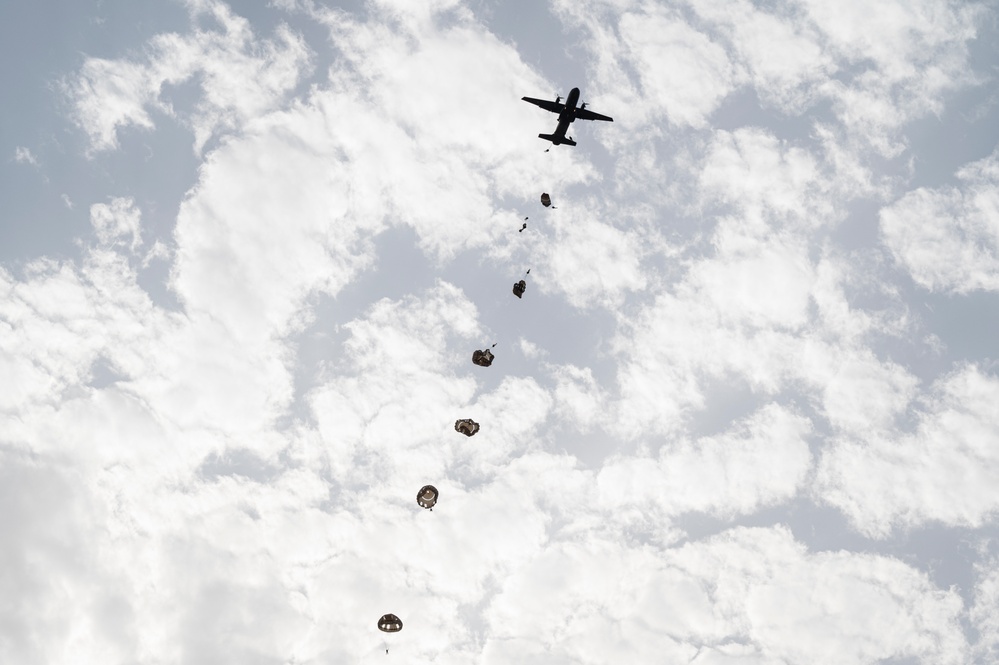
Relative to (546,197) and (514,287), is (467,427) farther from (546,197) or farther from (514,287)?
(546,197)

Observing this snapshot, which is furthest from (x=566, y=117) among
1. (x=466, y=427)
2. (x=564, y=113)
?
(x=466, y=427)

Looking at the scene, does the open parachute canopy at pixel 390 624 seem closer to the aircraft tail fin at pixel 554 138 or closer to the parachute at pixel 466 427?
the parachute at pixel 466 427

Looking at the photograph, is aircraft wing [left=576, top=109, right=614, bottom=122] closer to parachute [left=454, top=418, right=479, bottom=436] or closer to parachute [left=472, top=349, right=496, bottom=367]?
parachute [left=472, top=349, right=496, bottom=367]

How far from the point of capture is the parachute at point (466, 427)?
49.6 m

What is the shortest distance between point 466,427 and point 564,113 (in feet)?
118

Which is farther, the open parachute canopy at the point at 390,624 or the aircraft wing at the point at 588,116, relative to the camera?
the aircraft wing at the point at 588,116

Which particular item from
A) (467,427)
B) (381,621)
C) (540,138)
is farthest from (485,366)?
(540,138)

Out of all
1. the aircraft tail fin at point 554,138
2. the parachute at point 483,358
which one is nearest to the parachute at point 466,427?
the parachute at point 483,358

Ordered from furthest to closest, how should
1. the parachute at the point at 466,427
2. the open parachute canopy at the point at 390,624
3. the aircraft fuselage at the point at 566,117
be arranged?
the aircraft fuselage at the point at 566,117, the parachute at the point at 466,427, the open parachute canopy at the point at 390,624

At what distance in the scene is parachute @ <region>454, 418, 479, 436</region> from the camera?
4956 centimetres

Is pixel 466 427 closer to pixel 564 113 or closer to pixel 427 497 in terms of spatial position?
pixel 427 497

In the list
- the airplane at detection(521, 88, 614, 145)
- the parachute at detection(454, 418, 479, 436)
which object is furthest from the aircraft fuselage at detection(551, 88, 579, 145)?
the parachute at detection(454, 418, 479, 436)

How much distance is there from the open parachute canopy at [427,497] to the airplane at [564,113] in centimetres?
3952

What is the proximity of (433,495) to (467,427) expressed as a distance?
620 centimetres
